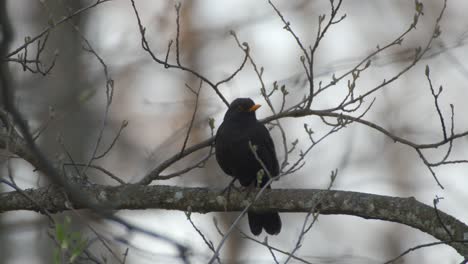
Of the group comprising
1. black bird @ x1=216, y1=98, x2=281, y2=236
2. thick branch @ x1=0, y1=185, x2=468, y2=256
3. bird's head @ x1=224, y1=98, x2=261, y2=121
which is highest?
bird's head @ x1=224, y1=98, x2=261, y2=121

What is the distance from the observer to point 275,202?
457cm

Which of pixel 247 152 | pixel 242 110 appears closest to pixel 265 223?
pixel 247 152

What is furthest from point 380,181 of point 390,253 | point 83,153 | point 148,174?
point 148,174

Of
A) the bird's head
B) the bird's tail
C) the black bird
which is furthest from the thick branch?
the bird's head

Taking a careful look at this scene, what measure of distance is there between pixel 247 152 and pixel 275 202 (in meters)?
1.13

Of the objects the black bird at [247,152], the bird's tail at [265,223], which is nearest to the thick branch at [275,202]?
the black bird at [247,152]

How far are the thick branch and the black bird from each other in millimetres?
745

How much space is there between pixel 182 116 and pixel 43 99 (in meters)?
3.28

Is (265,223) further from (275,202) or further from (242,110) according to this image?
(275,202)

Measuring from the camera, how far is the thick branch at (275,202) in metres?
4.16

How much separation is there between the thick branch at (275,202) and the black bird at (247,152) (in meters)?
0.74

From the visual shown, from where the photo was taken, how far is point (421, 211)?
13.7ft

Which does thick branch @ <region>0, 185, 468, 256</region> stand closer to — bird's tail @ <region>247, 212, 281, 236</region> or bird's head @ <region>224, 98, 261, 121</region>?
bird's tail @ <region>247, 212, 281, 236</region>

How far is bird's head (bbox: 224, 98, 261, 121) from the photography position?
19.8 feet
